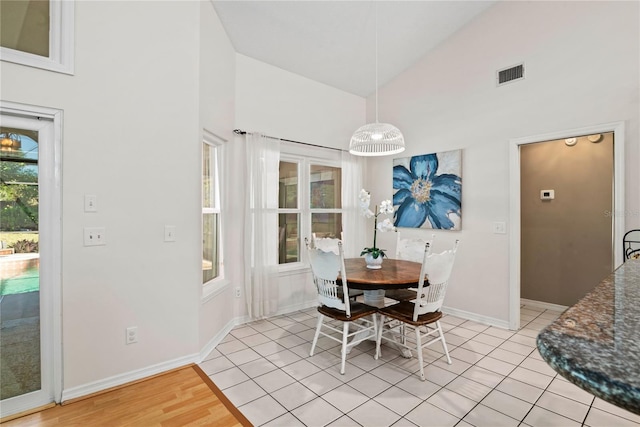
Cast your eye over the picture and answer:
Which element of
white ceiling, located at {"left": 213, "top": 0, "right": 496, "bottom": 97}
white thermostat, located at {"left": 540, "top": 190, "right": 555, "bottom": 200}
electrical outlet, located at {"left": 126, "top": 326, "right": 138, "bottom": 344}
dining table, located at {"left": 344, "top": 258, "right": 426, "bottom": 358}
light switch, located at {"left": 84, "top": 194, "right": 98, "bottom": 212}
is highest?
white ceiling, located at {"left": 213, "top": 0, "right": 496, "bottom": 97}

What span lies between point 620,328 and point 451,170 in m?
3.55

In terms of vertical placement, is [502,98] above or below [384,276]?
above

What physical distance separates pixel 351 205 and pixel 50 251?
3488mm

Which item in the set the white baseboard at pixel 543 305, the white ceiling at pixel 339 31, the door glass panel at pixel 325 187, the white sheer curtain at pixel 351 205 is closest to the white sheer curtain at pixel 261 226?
the door glass panel at pixel 325 187

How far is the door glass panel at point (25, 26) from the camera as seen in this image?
1.99 metres

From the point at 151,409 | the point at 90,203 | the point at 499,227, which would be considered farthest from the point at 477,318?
the point at 90,203

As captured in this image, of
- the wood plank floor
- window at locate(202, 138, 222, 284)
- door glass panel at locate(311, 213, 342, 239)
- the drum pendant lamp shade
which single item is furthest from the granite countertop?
door glass panel at locate(311, 213, 342, 239)

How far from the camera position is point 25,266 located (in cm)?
211

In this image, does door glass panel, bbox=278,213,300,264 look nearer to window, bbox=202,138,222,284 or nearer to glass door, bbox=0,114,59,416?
window, bbox=202,138,222,284

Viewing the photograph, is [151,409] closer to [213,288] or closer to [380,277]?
[213,288]

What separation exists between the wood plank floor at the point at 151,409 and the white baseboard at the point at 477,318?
2901 mm

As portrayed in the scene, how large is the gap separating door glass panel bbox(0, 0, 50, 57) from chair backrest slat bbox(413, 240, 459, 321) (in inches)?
121

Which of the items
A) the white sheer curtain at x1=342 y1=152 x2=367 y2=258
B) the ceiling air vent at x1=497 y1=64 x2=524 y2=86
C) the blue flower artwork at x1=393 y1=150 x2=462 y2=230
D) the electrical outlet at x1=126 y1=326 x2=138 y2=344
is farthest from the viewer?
the white sheer curtain at x1=342 y1=152 x2=367 y2=258

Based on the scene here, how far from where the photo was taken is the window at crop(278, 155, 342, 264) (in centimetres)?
410
